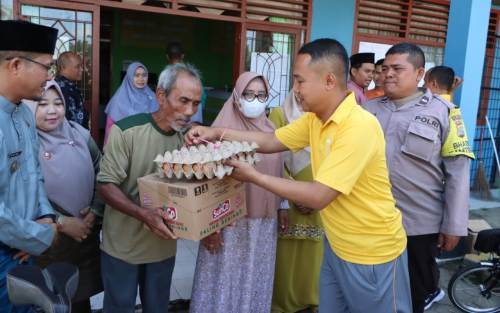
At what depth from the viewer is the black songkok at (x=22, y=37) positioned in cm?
179

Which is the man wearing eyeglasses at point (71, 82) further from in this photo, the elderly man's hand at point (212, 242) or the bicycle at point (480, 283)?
the bicycle at point (480, 283)

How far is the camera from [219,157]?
6.57 feet

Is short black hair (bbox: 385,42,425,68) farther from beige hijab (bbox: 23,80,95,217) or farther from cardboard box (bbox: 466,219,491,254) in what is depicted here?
cardboard box (bbox: 466,219,491,254)

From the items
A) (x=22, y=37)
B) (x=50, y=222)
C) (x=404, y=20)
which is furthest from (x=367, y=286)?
(x=404, y=20)

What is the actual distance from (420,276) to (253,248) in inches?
45.2

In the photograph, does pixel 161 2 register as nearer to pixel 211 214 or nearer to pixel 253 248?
pixel 253 248

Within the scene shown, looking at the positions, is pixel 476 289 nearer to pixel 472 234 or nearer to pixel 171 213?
pixel 472 234

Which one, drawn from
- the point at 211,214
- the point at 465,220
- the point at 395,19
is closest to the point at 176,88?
the point at 211,214

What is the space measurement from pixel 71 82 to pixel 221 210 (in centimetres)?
268

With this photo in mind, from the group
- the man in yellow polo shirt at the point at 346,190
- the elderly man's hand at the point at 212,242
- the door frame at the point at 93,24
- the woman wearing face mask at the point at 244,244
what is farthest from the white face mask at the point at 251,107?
the door frame at the point at 93,24

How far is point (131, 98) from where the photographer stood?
5117mm

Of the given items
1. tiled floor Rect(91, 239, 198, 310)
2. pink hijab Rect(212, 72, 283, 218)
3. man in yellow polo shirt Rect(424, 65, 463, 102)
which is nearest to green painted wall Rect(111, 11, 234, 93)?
tiled floor Rect(91, 239, 198, 310)

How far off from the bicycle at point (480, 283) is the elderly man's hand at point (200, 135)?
8.67 ft

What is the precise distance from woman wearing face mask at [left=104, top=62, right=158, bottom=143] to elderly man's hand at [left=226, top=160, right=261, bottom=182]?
126 inches
